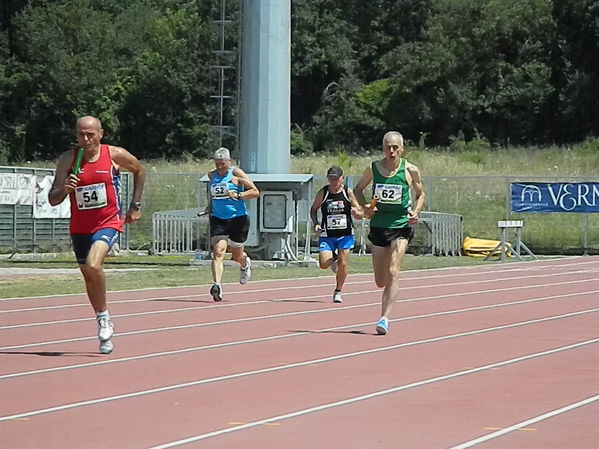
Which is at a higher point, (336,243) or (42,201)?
(42,201)

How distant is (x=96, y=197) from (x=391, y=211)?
11.2 ft

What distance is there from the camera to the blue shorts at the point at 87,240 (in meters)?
12.1

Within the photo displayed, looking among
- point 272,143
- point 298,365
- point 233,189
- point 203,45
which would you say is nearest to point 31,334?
point 298,365

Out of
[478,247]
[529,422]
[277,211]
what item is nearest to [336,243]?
[529,422]

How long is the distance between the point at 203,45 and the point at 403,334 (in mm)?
73067

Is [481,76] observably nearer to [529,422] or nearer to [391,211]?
[391,211]

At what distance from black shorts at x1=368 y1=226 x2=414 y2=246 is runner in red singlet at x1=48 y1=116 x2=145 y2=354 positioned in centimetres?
304

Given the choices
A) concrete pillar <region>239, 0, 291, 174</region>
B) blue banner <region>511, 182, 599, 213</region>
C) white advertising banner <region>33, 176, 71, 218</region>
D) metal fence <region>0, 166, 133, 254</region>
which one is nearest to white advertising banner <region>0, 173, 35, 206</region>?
metal fence <region>0, 166, 133, 254</region>

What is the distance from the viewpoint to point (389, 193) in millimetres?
13969

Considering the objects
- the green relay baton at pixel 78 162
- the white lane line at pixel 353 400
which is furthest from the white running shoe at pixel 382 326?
the green relay baton at pixel 78 162

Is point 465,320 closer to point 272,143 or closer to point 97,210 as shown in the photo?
point 97,210

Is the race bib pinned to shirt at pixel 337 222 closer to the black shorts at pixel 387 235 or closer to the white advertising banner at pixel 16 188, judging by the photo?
the black shorts at pixel 387 235

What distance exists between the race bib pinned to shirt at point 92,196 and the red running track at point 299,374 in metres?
1.39

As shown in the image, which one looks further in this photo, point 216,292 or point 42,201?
point 42,201
